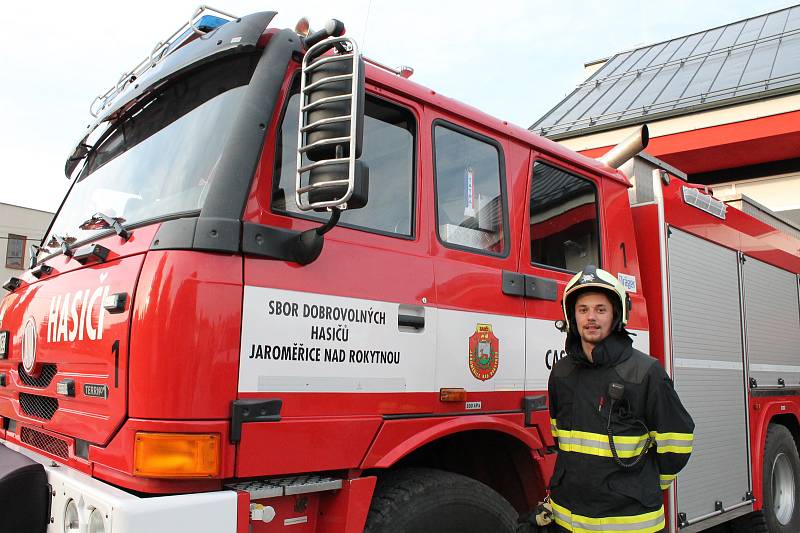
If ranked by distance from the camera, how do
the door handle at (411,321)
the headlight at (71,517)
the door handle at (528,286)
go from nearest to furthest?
the headlight at (71,517) < the door handle at (411,321) < the door handle at (528,286)

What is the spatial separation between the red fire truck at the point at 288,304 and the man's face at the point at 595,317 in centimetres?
54

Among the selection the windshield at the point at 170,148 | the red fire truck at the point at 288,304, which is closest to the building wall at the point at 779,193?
the red fire truck at the point at 288,304

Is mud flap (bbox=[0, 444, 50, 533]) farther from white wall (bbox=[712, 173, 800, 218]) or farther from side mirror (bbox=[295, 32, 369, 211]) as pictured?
white wall (bbox=[712, 173, 800, 218])

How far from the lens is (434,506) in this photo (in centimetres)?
267

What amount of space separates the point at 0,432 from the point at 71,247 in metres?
1.18

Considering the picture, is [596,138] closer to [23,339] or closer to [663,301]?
[663,301]

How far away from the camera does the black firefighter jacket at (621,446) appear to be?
8.05 ft

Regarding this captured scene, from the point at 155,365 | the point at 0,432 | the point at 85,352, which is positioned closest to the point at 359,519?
the point at 155,365

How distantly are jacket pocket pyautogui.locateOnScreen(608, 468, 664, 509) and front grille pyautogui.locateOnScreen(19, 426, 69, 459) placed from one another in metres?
2.14

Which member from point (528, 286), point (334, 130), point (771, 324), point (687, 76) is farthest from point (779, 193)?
point (334, 130)

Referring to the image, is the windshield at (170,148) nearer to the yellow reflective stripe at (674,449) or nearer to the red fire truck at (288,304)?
the red fire truck at (288,304)

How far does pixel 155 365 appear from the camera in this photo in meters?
2.11

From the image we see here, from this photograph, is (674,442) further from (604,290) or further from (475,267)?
(475,267)

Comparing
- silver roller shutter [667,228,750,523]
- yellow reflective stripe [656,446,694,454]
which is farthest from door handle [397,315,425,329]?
silver roller shutter [667,228,750,523]
